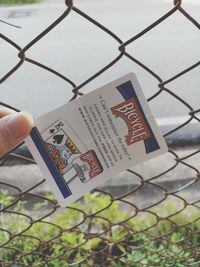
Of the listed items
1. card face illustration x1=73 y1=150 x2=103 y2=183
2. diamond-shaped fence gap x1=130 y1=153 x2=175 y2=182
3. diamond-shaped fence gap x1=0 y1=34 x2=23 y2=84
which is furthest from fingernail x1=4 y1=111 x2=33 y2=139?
diamond-shaped fence gap x1=0 y1=34 x2=23 y2=84

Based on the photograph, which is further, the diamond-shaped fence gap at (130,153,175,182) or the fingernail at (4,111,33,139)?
the diamond-shaped fence gap at (130,153,175,182)

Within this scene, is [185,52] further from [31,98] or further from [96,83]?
[31,98]

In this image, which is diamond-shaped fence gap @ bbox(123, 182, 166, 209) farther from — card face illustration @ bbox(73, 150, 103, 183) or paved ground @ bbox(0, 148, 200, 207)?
card face illustration @ bbox(73, 150, 103, 183)

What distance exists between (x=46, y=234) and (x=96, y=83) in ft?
7.48

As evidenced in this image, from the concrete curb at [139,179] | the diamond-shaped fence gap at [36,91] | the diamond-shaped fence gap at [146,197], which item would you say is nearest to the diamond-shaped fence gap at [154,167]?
the concrete curb at [139,179]

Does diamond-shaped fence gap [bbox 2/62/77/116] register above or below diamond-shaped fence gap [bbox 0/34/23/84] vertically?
below

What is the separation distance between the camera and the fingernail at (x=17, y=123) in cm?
79

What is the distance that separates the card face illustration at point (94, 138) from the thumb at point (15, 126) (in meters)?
0.05

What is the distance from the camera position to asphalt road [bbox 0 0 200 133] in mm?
3623

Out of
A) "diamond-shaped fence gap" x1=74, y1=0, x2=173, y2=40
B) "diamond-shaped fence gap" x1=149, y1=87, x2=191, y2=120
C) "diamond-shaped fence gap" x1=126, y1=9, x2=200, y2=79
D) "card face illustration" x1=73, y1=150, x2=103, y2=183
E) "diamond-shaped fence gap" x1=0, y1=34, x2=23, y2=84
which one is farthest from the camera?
"diamond-shaped fence gap" x1=74, y1=0, x2=173, y2=40

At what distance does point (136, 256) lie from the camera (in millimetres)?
1604

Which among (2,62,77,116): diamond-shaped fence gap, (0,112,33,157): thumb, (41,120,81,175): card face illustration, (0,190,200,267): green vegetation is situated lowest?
(0,190,200,267): green vegetation

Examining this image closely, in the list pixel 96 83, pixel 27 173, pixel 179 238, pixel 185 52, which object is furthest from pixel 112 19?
pixel 179 238

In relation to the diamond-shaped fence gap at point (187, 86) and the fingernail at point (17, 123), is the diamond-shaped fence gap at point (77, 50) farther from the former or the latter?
the fingernail at point (17, 123)
